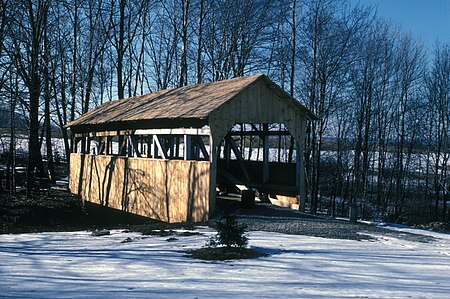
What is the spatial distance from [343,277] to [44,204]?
46.0ft

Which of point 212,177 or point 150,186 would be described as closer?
point 212,177

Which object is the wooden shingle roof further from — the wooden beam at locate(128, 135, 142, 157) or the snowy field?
the snowy field

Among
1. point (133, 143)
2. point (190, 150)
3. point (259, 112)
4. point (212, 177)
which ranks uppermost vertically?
point (259, 112)

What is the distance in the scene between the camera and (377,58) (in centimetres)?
2819

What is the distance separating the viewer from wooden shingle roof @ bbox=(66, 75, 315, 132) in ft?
40.8

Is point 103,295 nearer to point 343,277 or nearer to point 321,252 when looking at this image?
point 343,277

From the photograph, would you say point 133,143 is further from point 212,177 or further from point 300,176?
point 300,176

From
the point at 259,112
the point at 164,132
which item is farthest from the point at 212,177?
the point at 164,132

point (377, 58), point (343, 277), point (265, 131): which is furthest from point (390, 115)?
point (343, 277)

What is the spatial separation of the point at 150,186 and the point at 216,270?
8271 mm

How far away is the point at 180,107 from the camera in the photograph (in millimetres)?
13406

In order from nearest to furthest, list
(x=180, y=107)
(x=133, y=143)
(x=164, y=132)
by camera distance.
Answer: (x=180, y=107) < (x=164, y=132) < (x=133, y=143)

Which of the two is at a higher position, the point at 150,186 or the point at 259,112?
the point at 259,112

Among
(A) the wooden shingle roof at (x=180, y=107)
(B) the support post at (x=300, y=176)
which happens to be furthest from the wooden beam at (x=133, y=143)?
(B) the support post at (x=300, y=176)
